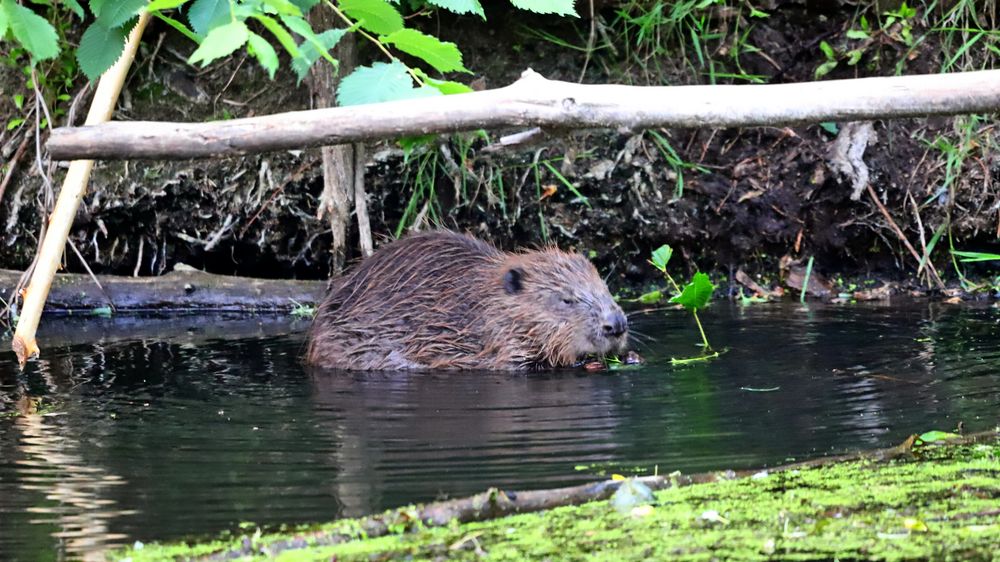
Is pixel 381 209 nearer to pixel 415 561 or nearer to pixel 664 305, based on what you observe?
pixel 664 305

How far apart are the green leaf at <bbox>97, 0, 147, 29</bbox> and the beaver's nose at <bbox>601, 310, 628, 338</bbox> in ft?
9.01

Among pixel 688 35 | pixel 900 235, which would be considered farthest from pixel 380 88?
pixel 688 35

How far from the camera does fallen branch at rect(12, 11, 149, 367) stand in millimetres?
4258

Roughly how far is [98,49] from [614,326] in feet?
8.91

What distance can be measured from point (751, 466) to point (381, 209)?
3.99 metres

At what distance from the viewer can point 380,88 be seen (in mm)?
3027

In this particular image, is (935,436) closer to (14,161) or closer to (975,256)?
(975,256)

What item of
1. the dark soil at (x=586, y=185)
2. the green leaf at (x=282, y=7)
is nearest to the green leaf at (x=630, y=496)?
the green leaf at (x=282, y=7)

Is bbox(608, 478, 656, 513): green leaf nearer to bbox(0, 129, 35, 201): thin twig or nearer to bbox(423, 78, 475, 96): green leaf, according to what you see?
bbox(423, 78, 475, 96): green leaf

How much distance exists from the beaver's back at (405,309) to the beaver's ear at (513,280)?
0.09 m

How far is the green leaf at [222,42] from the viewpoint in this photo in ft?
7.70

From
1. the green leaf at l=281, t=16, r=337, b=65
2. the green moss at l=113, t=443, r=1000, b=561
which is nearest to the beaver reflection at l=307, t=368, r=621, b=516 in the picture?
the green moss at l=113, t=443, r=1000, b=561

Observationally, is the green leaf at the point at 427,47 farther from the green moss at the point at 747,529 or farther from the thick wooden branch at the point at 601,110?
the green moss at the point at 747,529

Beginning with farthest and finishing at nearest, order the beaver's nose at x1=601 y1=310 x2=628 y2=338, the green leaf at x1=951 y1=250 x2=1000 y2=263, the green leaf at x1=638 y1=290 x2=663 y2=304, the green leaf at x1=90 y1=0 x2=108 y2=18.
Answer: the green leaf at x1=951 y1=250 x2=1000 y2=263, the green leaf at x1=638 y1=290 x2=663 y2=304, the beaver's nose at x1=601 y1=310 x2=628 y2=338, the green leaf at x1=90 y1=0 x2=108 y2=18
